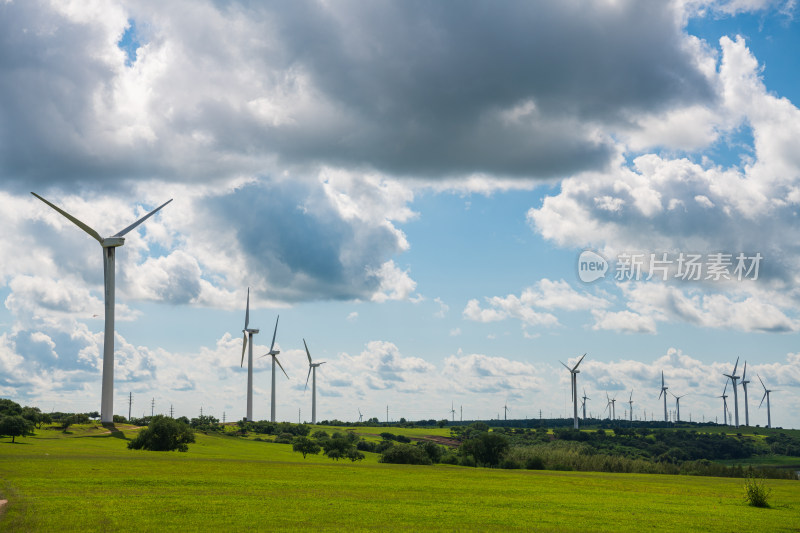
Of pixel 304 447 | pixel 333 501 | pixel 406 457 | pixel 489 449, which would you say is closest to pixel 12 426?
pixel 304 447

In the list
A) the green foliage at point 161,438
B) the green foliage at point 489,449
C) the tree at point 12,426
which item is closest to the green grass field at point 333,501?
the green foliage at point 161,438

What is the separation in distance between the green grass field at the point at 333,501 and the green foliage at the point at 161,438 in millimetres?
34674

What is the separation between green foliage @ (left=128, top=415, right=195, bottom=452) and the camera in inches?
5153

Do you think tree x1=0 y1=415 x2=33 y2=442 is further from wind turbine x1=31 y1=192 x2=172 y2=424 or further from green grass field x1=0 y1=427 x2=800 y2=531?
green grass field x1=0 y1=427 x2=800 y2=531

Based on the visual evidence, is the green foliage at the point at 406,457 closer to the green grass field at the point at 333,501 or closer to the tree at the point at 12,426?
the green grass field at the point at 333,501

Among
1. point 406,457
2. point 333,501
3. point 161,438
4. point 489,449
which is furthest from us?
point 489,449

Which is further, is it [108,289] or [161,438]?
[108,289]

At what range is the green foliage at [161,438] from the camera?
13088 cm

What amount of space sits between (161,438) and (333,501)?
273ft

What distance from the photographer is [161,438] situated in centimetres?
13088

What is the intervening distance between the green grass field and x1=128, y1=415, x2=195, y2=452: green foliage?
34674 millimetres

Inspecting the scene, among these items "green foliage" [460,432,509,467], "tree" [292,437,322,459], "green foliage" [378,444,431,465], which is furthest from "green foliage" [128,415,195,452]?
"green foliage" [460,432,509,467]

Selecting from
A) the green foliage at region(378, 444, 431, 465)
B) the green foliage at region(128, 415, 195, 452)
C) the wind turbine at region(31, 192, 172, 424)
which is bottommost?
the green foliage at region(378, 444, 431, 465)

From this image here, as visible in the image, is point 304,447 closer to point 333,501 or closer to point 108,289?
point 108,289
